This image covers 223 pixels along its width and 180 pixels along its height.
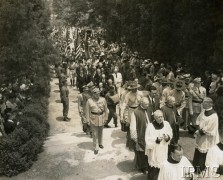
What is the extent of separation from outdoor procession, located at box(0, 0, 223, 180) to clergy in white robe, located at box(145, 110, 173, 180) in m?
0.02

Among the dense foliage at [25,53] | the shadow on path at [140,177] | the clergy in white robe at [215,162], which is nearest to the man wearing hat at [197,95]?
the shadow on path at [140,177]

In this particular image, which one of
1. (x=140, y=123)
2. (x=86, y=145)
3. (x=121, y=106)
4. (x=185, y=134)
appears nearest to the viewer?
(x=140, y=123)

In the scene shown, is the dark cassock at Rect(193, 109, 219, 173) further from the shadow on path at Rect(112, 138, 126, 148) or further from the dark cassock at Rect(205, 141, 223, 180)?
the shadow on path at Rect(112, 138, 126, 148)

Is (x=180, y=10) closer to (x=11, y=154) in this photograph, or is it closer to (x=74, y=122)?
(x=74, y=122)

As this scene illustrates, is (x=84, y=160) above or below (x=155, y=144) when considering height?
below

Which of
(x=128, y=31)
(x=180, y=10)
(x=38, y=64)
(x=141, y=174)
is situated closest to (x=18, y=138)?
(x=141, y=174)

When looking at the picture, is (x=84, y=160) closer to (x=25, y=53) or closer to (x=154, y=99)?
(x=154, y=99)

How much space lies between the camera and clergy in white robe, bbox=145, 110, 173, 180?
328 inches

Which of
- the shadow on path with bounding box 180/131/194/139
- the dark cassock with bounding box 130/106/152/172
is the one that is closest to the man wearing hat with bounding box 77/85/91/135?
the shadow on path with bounding box 180/131/194/139

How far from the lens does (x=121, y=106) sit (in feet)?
38.8

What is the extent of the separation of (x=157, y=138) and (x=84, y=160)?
10.7 feet

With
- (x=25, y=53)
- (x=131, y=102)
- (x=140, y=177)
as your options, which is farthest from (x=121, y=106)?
(x=25, y=53)

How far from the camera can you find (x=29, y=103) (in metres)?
14.5

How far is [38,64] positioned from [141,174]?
6959 millimetres
